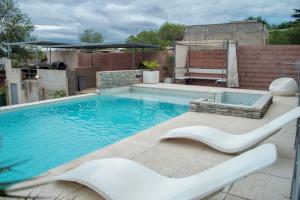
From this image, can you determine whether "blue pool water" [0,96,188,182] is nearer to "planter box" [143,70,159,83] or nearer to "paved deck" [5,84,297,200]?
"paved deck" [5,84,297,200]

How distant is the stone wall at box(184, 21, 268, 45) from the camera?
2856 centimetres

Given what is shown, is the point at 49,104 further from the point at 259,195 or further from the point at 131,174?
the point at 259,195

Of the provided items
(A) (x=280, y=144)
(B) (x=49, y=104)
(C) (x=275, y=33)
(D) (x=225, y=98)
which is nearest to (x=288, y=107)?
(D) (x=225, y=98)

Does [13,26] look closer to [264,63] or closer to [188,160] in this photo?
[264,63]

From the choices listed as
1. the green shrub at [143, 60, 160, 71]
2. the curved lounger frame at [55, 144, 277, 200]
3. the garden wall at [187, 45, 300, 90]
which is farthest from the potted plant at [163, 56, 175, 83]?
the curved lounger frame at [55, 144, 277, 200]

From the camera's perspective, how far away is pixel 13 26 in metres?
19.9

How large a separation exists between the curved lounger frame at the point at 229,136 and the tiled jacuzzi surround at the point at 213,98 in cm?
264

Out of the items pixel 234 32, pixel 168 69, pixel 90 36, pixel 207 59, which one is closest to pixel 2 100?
pixel 168 69

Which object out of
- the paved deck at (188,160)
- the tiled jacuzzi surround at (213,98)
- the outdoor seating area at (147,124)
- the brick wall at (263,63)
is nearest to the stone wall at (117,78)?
the outdoor seating area at (147,124)

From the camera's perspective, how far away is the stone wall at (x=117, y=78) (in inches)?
480

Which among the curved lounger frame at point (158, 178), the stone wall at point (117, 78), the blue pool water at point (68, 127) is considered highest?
the stone wall at point (117, 78)

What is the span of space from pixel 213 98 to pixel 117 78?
480 cm

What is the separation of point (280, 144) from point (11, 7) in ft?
70.6

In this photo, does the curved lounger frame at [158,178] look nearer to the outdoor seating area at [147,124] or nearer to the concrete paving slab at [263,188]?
the outdoor seating area at [147,124]
